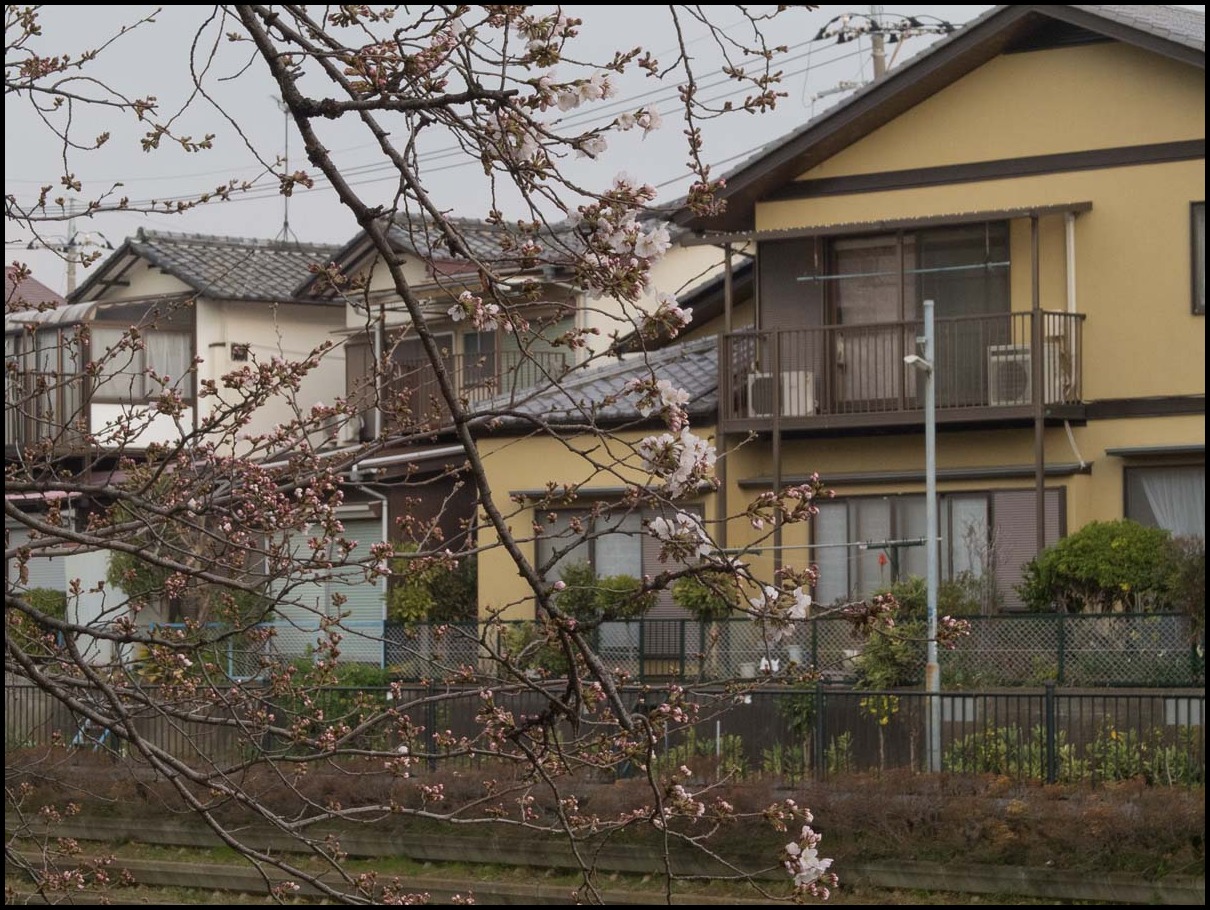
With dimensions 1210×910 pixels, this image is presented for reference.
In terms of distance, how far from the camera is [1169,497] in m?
21.8

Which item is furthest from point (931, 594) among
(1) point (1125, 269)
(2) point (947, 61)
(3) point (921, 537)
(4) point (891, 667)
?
(2) point (947, 61)

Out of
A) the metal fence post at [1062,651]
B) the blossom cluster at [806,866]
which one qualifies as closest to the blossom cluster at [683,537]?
the blossom cluster at [806,866]

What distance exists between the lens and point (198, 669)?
7543 mm

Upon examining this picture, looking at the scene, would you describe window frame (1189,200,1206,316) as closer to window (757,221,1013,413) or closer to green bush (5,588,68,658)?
window (757,221,1013,413)

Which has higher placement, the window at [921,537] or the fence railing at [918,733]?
the window at [921,537]

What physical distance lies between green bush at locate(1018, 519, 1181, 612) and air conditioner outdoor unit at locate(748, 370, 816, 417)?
423 centimetres

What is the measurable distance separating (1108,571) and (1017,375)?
337cm

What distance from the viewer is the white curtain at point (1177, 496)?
21438 mm

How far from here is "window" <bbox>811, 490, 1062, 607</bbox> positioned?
22.1m

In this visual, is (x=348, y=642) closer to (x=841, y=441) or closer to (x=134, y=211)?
(x=841, y=441)

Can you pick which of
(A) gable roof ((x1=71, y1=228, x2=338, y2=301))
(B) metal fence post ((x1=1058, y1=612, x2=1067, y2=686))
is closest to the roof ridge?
(A) gable roof ((x1=71, y1=228, x2=338, y2=301))

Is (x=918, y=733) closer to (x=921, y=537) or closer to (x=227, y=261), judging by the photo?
(x=921, y=537)

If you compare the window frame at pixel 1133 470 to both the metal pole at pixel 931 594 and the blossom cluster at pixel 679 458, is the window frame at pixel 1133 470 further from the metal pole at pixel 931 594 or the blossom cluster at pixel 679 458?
the blossom cluster at pixel 679 458

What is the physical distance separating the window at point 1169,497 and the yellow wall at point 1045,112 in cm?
424
